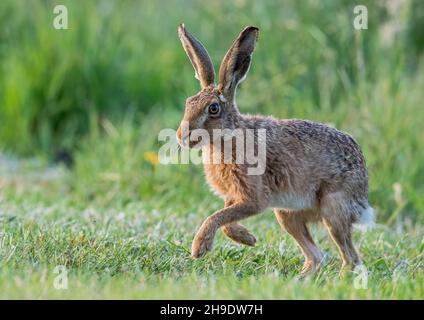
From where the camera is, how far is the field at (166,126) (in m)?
5.69

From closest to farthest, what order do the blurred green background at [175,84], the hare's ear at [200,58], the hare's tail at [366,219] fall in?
the hare's ear at [200,58] → the hare's tail at [366,219] → the blurred green background at [175,84]

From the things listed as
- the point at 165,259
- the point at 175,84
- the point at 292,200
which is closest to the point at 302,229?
the point at 292,200

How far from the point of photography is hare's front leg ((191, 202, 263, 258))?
5703mm

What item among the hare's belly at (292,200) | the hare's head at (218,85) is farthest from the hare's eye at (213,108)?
the hare's belly at (292,200)

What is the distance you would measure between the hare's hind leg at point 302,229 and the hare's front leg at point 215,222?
448mm

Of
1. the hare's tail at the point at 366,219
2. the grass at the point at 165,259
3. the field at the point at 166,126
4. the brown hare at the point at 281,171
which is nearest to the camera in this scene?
the grass at the point at 165,259

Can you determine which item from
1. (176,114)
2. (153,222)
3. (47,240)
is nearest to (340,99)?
(176,114)

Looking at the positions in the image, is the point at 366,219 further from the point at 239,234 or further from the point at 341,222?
the point at 239,234

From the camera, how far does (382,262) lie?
6363mm

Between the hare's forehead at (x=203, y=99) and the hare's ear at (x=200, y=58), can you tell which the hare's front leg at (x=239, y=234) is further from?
the hare's ear at (x=200, y=58)

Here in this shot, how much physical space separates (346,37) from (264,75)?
0.95 metres

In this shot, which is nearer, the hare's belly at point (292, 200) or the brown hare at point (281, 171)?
the brown hare at point (281, 171)

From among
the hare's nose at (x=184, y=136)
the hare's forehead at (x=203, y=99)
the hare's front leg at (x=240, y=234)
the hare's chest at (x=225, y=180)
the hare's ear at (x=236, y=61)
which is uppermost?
the hare's ear at (x=236, y=61)
